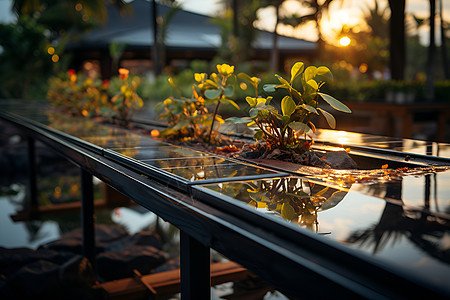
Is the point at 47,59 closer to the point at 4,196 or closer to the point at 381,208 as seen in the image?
the point at 4,196

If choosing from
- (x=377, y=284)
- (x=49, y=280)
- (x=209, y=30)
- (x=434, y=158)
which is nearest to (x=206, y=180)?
(x=377, y=284)

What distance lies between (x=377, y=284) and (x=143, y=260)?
396 centimetres

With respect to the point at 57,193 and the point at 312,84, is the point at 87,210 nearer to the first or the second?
the point at 312,84

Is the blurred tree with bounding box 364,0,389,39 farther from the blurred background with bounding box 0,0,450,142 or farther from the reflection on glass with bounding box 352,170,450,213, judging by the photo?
the reflection on glass with bounding box 352,170,450,213

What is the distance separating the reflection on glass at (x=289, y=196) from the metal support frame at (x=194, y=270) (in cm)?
23

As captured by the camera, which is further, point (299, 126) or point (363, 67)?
point (363, 67)

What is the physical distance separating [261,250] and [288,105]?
138cm

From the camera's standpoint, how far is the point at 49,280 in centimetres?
402

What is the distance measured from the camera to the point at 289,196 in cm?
173

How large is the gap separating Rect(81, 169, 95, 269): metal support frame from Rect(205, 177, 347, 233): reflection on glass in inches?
93.9

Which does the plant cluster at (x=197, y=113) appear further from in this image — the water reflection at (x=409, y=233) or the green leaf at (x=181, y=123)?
the water reflection at (x=409, y=233)

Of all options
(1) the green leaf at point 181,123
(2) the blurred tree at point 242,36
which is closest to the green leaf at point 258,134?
(1) the green leaf at point 181,123

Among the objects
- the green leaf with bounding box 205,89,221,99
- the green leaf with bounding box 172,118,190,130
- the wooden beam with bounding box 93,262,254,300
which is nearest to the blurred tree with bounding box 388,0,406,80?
the wooden beam with bounding box 93,262,254,300

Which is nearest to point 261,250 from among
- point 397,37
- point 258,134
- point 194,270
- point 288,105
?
point 194,270
